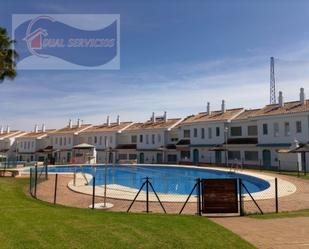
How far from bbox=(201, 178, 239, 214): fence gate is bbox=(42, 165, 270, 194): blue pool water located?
4.84 metres

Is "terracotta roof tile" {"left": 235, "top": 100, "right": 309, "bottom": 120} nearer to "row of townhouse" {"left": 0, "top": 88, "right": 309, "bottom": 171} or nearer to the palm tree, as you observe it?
"row of townhouse" {"left": 0, "top": 88, "right": 309, "bottom": 171}

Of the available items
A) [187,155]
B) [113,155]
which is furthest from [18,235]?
[113,155]

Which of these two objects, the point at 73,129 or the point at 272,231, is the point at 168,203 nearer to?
the point at 272,231

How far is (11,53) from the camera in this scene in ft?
76.2

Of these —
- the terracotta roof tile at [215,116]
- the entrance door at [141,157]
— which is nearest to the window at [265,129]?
the terracotta roof tile at [215,116]

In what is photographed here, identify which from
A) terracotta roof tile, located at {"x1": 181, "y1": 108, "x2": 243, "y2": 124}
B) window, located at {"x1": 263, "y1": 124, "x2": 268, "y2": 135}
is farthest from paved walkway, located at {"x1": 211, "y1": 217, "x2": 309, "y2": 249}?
terracotta roof tile, located at {"x1": 181, "y1": 108, "x2": 243, "y2": 124}

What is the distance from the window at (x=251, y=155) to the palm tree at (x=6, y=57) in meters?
30.4

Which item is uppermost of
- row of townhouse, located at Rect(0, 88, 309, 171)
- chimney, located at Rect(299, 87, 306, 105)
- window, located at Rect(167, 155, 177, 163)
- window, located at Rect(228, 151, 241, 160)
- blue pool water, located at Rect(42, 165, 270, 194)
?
chimney, located at Rect(299, 87, 306, 105)

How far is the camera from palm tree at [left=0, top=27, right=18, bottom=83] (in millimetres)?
22077

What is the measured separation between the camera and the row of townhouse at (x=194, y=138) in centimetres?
3778

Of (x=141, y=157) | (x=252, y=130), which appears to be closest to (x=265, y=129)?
(x=252, y=130)

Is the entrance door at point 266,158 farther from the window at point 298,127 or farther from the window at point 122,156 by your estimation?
the window at point 122,156

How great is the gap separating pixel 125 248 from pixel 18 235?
2863mm

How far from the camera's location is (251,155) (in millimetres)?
41969
